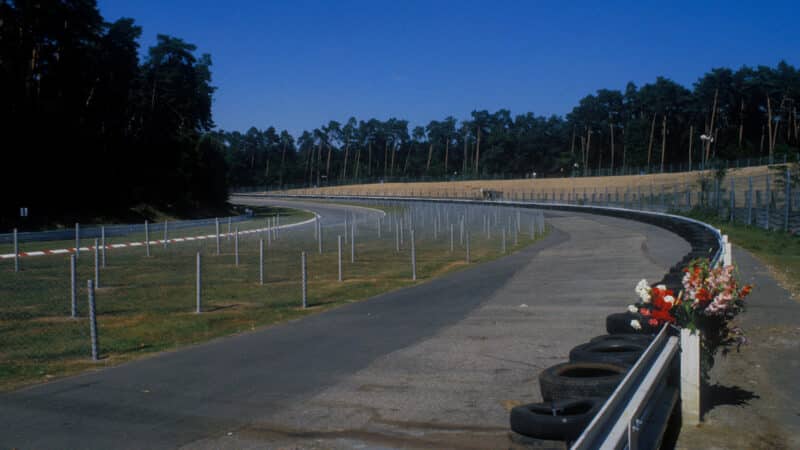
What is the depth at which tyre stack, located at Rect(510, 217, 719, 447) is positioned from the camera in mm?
4445

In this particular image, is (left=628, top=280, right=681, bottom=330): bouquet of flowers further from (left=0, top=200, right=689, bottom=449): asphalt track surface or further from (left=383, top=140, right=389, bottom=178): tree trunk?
(left=383, top=140, right=389, bottom=178): tree trunk

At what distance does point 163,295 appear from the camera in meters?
17.2

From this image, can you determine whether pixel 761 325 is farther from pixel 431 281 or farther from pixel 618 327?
pixel 431 281

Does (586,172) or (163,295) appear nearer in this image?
(163,295)

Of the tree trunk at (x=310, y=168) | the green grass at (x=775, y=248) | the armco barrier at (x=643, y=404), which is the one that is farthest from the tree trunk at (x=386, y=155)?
the armco barrier at (x=643, y=404)

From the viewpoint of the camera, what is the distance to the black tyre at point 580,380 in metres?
5.38

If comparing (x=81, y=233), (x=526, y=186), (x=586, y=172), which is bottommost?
(x=81, y=233)

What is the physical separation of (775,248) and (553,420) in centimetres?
2479

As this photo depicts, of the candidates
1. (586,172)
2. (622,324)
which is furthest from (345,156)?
(622,324)

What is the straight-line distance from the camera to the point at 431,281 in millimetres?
19438

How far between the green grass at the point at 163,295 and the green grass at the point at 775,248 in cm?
888

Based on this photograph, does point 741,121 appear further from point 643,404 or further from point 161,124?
point 643,404

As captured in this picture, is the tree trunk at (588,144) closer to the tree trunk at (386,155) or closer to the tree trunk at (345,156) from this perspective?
the tree trunk at (386,155)

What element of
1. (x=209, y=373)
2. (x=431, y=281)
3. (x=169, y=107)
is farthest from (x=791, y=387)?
(x=169, y=107)
